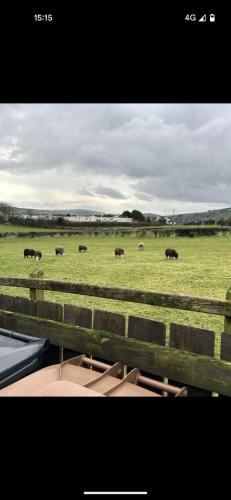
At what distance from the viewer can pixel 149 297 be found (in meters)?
2.45

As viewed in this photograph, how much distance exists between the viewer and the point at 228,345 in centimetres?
204

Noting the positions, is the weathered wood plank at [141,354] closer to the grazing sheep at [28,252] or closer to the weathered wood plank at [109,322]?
the weathered wood plank at [109,322]

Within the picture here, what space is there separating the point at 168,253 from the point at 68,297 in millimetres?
13641

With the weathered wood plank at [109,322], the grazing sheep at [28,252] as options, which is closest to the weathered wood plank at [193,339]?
the weathered wood plank at [109,322]

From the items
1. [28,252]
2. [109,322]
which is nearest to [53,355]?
[109,322]

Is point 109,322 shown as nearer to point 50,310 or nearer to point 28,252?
point 50,310

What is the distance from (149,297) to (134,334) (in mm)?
299

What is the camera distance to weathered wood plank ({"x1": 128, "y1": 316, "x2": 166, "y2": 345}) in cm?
228

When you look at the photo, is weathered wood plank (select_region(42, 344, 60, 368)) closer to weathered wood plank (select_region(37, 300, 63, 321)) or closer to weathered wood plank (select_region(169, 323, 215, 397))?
weathered wood plank (select_region(37, 300, 63, 321))
